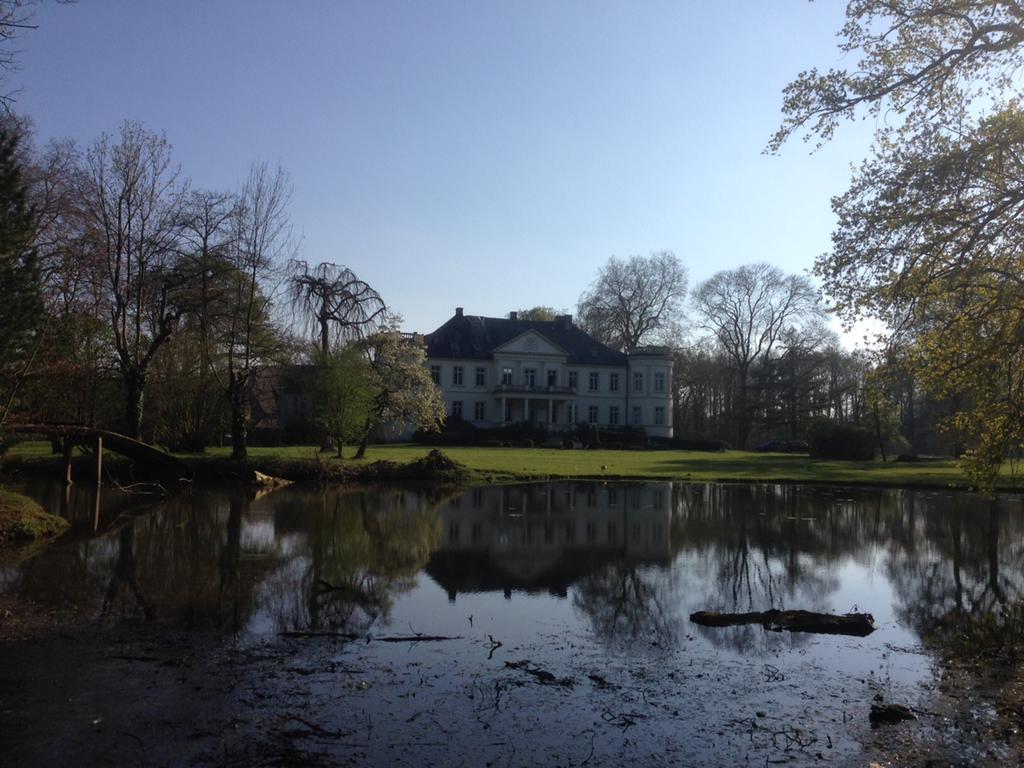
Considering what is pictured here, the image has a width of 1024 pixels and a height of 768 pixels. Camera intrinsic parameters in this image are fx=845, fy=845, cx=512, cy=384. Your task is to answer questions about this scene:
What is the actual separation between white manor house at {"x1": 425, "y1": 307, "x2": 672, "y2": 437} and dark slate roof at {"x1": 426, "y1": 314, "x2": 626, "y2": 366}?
85 mm

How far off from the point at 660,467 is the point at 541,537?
25618mm

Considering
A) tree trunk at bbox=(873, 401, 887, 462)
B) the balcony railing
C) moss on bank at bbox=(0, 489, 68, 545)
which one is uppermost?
the balcony railing

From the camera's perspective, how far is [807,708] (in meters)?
7.25

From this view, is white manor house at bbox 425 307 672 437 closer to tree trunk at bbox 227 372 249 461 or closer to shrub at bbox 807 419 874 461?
shrub at bbox 807 419 874 461

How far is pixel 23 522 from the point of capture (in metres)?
15.8

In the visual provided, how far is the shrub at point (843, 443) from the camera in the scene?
53031mm

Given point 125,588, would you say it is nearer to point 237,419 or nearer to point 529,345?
point 237,419

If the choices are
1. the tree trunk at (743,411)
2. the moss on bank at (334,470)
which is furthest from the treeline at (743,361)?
the moss on bank at (334,470)

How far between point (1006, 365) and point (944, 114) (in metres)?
3.33

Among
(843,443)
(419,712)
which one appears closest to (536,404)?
(843,443)

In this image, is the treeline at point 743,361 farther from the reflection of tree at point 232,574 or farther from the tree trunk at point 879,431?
the reflection of tree at point 232,574

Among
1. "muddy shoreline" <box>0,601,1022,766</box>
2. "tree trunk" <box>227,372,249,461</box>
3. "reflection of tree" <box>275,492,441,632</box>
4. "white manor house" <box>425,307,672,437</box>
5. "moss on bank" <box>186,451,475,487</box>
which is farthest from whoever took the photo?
"white manor house" <box>425,307,672,437</box>

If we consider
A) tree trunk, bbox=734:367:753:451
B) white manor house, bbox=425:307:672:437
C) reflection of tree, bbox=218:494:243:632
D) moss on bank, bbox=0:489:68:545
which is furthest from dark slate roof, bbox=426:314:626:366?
moss on bank, bbox=0:489:68:545

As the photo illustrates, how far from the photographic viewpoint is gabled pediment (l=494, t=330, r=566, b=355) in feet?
230
